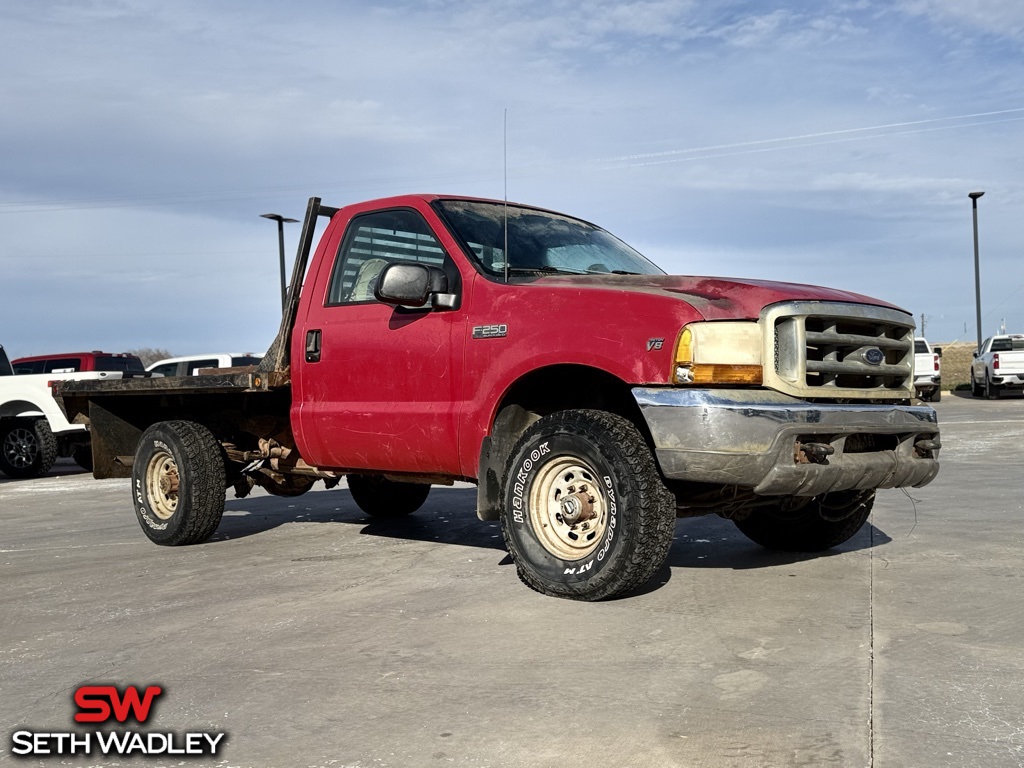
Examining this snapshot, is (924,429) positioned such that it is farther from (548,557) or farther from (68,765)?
(68,765)

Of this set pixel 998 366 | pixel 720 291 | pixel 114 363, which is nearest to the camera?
pixel 720 291

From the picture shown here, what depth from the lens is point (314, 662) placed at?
4062mm

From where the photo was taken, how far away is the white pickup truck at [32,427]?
14.5 m

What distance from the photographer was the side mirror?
18.0 feet

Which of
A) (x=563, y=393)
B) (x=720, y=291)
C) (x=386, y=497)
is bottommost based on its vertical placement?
(x=386, y=497)

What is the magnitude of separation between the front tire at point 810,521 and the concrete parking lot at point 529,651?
5.3 inches

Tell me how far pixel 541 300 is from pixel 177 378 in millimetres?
3220

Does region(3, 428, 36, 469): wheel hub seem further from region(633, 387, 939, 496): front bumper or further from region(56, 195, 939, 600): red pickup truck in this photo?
region(633, 387, 939, 496): front bumper

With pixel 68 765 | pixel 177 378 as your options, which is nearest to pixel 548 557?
pixel 68 765

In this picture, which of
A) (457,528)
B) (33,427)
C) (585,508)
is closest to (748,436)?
(585,508)

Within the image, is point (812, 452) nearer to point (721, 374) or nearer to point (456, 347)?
point (721, 374)

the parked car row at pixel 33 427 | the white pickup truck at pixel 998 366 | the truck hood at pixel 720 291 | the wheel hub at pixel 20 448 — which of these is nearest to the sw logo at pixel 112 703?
the truck hood at pixel 720 291

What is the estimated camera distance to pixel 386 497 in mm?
8445

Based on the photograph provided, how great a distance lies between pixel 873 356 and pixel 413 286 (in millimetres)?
2306
